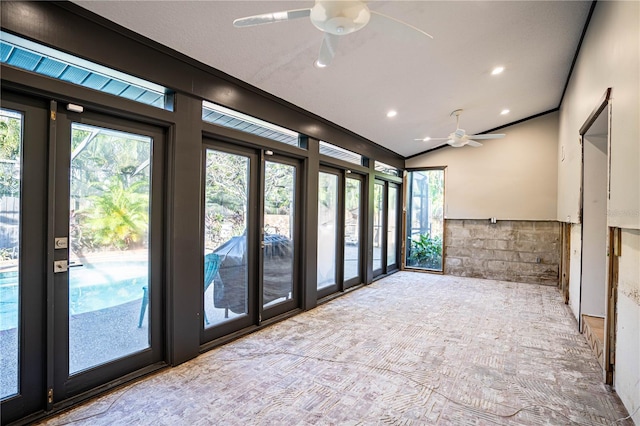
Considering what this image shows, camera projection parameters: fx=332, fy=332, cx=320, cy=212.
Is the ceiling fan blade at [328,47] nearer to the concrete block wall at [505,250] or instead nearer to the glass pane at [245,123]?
the glass pane at [245,123]

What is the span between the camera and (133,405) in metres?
2.29

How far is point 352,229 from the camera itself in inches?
233

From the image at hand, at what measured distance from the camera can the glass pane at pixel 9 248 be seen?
80.1 inches

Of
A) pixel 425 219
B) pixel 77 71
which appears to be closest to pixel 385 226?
pixel 425 219

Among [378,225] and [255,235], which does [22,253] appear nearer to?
[255,235]

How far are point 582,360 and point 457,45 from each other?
3.30 meters

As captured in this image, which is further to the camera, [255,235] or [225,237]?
[255,235]

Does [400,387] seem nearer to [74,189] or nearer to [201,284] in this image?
[201,284]

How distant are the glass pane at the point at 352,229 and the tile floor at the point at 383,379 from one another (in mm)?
1576

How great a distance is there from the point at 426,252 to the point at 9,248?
23.7 feet

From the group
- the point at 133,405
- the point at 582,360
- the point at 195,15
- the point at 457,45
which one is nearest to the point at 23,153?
the point at 195,15

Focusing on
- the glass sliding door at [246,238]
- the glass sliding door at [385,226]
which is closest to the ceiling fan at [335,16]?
the glass sliding door at [246,238]

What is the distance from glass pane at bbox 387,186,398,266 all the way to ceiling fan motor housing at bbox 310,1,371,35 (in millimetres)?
5593

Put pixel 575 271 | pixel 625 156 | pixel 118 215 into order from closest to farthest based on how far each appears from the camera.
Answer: pixel 625 156
pixel 118 215
pixel 575 271
